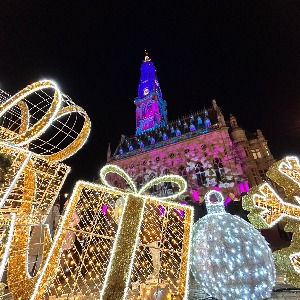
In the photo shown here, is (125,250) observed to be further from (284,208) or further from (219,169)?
(219,169)

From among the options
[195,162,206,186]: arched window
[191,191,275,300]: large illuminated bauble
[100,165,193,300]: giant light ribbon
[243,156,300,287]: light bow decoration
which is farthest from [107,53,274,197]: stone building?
[100,165,193,300]: giant light ribbon

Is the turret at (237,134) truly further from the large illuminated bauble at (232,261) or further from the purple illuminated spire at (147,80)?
the large illuminated bauble at (232,261)

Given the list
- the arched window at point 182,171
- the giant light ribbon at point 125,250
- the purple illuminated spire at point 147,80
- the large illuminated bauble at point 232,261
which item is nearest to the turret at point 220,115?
the arched window at point 182,171

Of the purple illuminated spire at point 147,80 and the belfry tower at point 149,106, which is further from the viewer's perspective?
the purple illuminated spire at point 147,80

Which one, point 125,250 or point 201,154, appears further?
point 201,154

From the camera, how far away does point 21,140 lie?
7.14ft

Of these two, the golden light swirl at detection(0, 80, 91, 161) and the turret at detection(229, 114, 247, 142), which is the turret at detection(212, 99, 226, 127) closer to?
the turret at detection(229, 114, 247, 142)

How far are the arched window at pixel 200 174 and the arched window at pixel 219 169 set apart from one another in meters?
1.57

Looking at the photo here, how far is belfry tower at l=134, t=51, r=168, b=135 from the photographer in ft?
123

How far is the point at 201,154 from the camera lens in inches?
1002

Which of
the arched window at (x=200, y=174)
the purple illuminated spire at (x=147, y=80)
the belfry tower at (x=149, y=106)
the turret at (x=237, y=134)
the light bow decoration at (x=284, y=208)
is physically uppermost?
the purple illuminated spire at (x=147, y=80)

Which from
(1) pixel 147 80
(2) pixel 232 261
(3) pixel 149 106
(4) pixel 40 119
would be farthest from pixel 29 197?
(1) pixel 147 80

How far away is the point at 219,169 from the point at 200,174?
7.63 ft

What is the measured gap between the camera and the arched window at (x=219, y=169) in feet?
76.1
